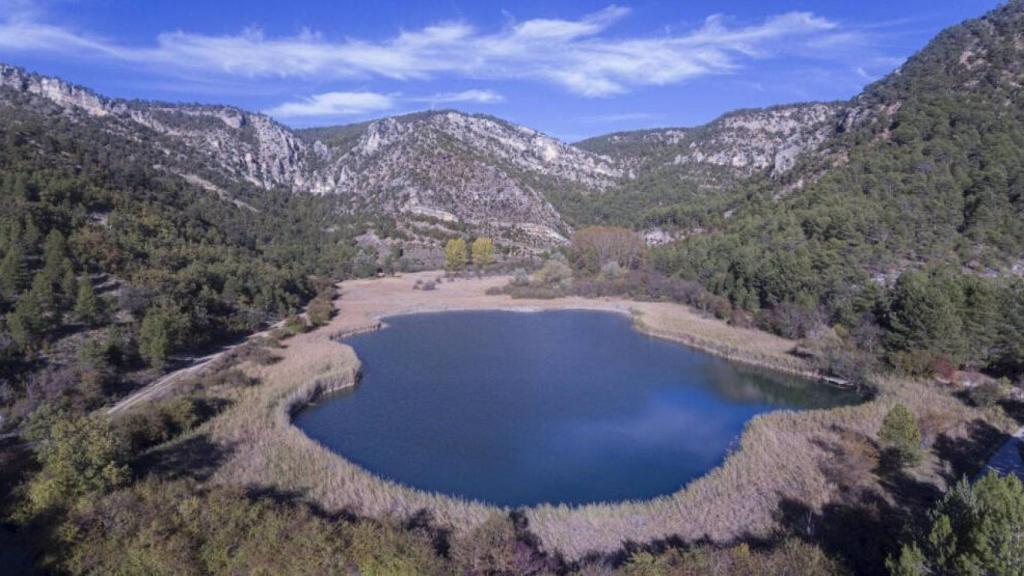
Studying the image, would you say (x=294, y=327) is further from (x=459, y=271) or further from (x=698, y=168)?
(x=698, y=168)

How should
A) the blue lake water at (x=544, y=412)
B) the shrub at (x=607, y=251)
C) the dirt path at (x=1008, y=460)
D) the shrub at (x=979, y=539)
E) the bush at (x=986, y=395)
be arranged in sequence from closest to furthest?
1. the shrub at (x=979, y=539)
2. the dirt path at (x=1008, y=460)
3. the blue lake water at (x=544, y=412)
4. the bush at (x=986, y=395)
5. the shrub at (x=607, y=251)

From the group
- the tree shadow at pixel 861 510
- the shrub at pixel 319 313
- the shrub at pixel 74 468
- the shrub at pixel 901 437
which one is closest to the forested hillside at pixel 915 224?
the shrub at pixel 901 437

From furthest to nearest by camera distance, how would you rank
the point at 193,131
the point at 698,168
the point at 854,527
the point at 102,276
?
the point at 698,168, the point at 193,131, the point at 102,276, the point at 854,527

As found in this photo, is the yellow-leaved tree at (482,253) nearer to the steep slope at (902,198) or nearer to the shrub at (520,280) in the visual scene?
the shrub at (520,280)

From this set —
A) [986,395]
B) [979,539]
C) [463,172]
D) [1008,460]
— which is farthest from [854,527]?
[463,172]

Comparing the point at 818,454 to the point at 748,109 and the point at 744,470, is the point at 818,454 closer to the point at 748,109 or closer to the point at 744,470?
the point at 744,470

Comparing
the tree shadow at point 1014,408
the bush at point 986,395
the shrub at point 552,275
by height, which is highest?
the shrub at point 552,275
